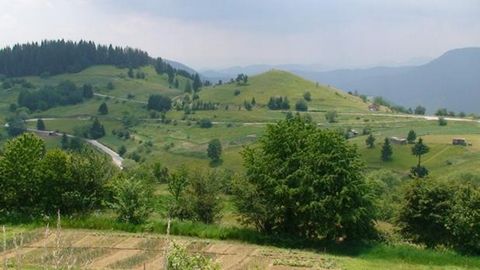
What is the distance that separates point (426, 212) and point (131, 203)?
2291 cm

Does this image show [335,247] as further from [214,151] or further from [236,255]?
[214,151]

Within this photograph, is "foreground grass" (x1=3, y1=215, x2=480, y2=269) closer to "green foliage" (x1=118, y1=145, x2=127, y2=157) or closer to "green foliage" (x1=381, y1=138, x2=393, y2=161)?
"green foliage" (x1=381, y1=138, x2=393, y2=161)

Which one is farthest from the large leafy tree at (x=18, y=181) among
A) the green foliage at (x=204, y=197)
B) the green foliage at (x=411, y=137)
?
the green foliage at (x=411, y=137)

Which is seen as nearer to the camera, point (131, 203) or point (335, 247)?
point (335, 247)

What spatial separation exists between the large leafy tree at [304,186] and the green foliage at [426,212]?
3.29 meters

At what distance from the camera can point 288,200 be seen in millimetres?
39688

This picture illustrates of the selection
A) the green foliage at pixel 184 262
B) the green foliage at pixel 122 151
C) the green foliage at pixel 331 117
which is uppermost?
the green foliage at pixel 184 262

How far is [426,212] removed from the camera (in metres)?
40.9

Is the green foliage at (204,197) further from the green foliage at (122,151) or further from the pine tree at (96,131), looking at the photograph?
the pine tree at (96,131)

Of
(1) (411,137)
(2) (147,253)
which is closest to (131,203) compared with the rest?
(2) (147,253)

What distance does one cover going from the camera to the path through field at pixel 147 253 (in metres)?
33.1

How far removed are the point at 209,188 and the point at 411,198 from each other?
1679cm

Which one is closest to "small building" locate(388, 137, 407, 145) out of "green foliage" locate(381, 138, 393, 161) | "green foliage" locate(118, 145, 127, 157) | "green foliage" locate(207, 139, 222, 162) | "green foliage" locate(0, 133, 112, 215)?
"green foliage" locate(381, 138, 393, 161)

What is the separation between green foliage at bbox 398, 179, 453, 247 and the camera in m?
40.1
